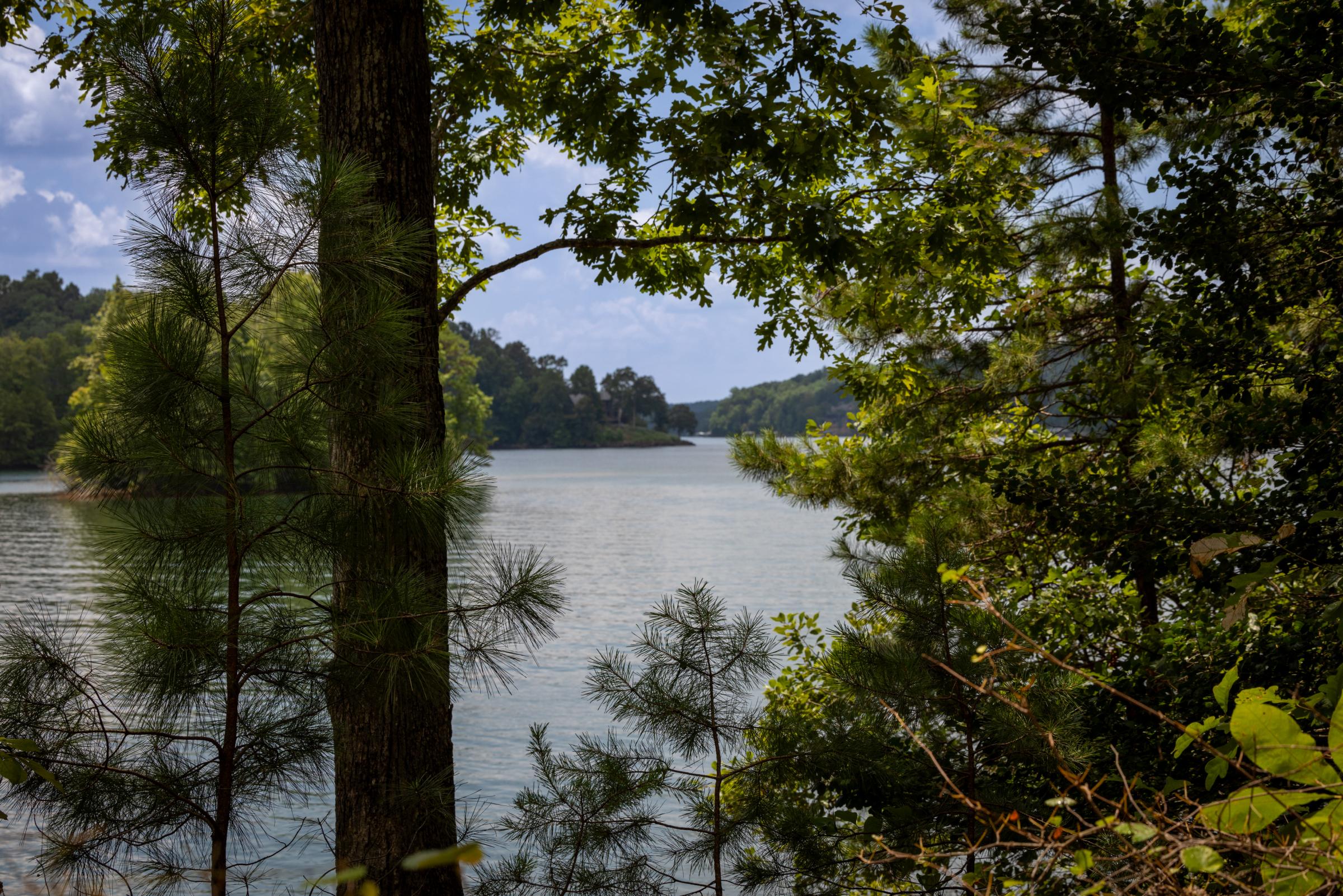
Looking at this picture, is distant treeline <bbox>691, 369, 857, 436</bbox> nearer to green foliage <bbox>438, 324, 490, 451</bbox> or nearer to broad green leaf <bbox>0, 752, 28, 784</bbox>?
green foliage <bbox>438, 324, 490, 451</bbox>

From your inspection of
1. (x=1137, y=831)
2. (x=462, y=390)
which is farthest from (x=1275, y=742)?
(x=462, y=390)

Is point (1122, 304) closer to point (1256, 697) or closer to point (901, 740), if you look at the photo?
point (901, 740)

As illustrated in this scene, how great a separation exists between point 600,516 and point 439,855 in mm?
39275

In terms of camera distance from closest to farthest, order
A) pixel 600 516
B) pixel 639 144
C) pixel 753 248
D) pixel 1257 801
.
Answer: pixel 1257 801
pixel 639 144
pixel 753 248
pixel 600 516

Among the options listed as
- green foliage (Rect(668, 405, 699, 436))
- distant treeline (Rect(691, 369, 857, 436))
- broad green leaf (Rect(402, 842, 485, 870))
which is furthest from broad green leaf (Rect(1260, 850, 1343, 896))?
green foliage (Rect(668, 405, 699, 436))

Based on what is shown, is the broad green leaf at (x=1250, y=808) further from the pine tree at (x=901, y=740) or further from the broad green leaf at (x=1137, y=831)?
the pine tree at (x=901, y=740)

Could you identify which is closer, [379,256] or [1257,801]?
[1257,801]

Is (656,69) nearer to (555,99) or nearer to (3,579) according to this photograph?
(555,99)

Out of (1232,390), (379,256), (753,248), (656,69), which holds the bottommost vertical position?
(1232,390)

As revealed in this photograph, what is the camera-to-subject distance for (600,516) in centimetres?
3975

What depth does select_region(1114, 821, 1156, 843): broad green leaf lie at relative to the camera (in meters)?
1.15

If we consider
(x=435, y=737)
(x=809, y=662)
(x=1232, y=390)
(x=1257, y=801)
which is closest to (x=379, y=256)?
(x=435, y=737)

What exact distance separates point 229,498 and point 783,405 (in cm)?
7879

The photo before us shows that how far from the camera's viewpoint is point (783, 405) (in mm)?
81062
